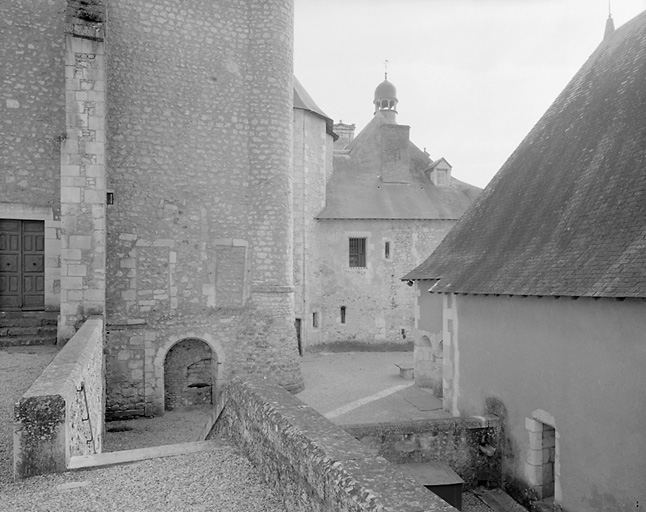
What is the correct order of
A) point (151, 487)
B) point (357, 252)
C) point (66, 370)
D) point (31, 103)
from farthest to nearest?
point (357, 252), point (31, 103), point (66, 370), point (151, 487)

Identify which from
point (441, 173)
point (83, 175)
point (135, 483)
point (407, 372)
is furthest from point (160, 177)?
point (441, 173)

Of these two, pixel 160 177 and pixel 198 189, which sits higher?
pixel 160 177

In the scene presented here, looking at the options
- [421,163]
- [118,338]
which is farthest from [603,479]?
[421,163]

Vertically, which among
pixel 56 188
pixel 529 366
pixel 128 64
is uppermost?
pixel 128 64

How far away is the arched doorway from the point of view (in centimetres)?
1098

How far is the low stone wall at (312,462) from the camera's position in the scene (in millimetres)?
2480

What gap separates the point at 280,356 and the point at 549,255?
638 cm

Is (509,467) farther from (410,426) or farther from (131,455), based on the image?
(131,455)

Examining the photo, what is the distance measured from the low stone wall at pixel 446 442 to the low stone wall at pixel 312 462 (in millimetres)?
3191

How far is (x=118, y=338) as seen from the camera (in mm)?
10281

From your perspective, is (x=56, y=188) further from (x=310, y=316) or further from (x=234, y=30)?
(x=310, y=316)

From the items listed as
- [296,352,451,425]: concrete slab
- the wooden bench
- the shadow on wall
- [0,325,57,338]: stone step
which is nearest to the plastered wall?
the shadow on wall

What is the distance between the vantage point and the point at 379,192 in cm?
2002

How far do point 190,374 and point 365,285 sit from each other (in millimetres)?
8984
